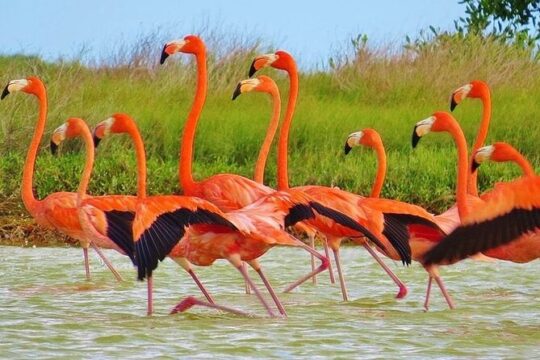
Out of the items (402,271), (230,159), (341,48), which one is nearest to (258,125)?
(230,159)

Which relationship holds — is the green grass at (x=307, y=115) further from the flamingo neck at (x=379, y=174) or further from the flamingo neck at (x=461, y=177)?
the flamingo neck at (x=461, y=177)

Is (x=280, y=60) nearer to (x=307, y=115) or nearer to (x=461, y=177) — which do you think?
(x=461, y=177)

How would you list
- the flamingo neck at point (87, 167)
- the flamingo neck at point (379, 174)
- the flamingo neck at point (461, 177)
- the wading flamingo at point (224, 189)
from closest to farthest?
the flamingo neck at point (461, 177)
the wading flamingo at point (224, 189)
the flamingo neck at point (87, 167)
the flamingo neck at point (379, 174)

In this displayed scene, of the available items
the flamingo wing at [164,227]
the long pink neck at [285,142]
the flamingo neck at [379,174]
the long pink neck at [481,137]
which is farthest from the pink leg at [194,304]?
the long pink neck at [481,137]

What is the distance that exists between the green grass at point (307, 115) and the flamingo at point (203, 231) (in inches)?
156

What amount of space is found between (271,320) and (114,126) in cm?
144

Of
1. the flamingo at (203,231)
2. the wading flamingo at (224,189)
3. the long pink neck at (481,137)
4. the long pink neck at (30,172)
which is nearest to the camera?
the flamingo at (203,231)

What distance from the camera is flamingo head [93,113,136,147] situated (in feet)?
23.7

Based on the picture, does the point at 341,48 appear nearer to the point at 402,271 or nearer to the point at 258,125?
the point at 258,125

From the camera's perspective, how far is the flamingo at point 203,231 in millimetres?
6078

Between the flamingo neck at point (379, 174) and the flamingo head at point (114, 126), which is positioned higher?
the flamingo head at point (114, 126)

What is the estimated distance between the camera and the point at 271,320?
6621 millimetres

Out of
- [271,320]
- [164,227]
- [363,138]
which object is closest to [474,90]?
[363,138]

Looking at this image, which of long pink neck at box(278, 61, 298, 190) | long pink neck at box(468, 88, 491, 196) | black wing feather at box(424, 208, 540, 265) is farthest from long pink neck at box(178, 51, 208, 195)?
black wing feather at box(424, 208, 540, 265)
